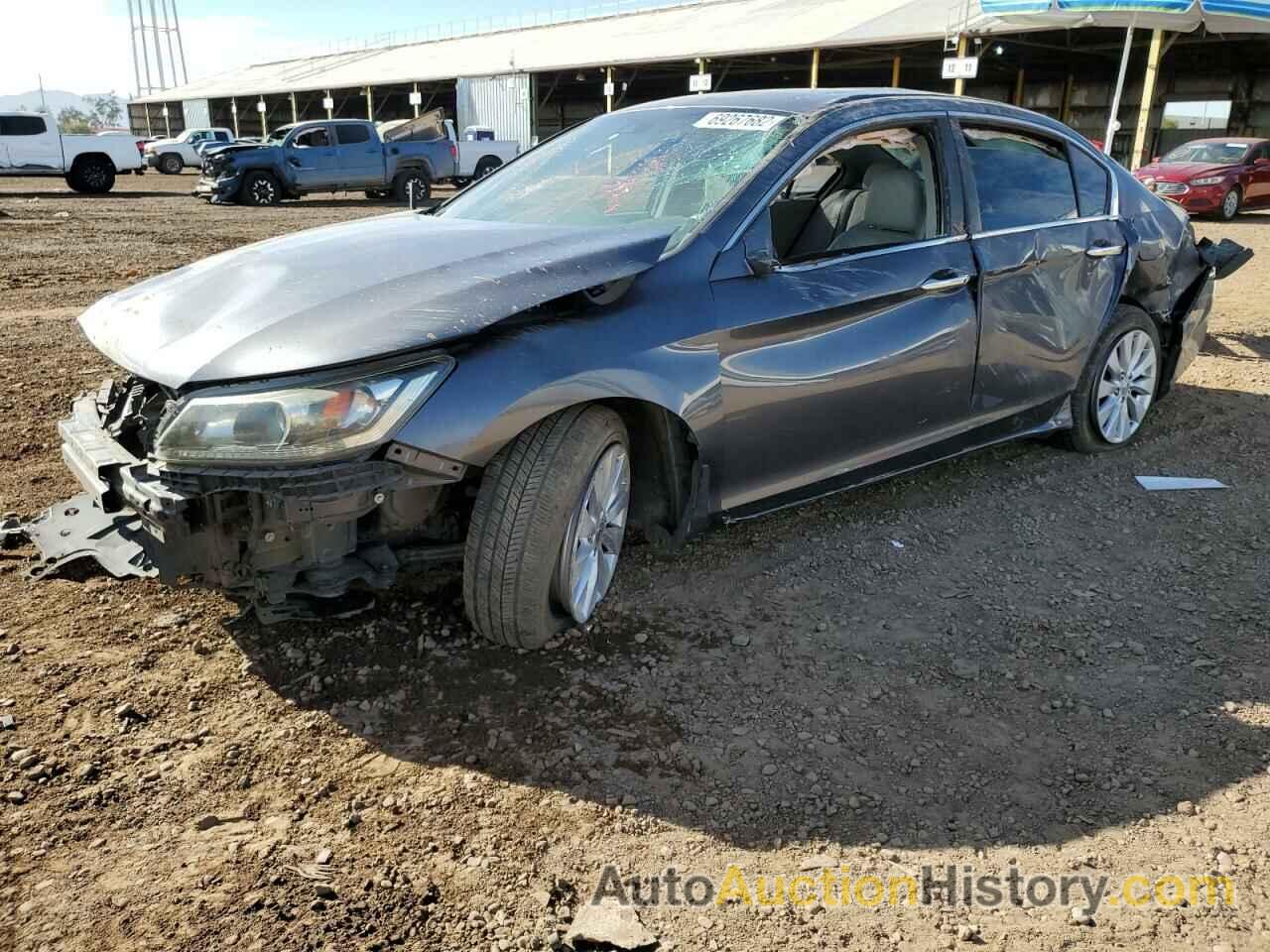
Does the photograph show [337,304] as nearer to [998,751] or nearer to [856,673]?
[856,673]

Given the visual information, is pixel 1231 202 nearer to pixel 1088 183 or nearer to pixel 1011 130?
pixel 1088 183

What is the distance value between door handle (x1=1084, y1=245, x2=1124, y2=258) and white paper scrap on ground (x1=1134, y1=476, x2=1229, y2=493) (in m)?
1.05

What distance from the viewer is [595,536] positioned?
118 inches

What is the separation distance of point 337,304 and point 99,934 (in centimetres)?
156

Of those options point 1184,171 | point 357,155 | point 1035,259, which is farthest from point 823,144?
point 357,155

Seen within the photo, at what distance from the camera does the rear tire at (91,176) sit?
75.3ft

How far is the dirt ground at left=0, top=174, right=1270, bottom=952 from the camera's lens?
2088 mm

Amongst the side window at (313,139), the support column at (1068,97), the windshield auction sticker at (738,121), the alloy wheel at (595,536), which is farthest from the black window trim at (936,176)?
the support column at (1068,97)

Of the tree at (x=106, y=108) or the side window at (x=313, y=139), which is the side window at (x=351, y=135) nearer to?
the side window at (x=313, y=139)

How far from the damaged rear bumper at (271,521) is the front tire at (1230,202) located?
19272mm

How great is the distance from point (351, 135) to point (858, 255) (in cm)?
1995

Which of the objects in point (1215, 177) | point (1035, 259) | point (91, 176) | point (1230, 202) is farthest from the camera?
point (91, 176)

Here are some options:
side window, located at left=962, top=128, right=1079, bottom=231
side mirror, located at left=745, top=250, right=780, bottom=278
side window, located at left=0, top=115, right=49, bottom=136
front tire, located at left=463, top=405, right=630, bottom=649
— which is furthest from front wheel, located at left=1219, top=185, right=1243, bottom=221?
side window, located at left=0, top=115, right=49, bottom=136

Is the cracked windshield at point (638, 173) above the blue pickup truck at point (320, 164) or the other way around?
above
